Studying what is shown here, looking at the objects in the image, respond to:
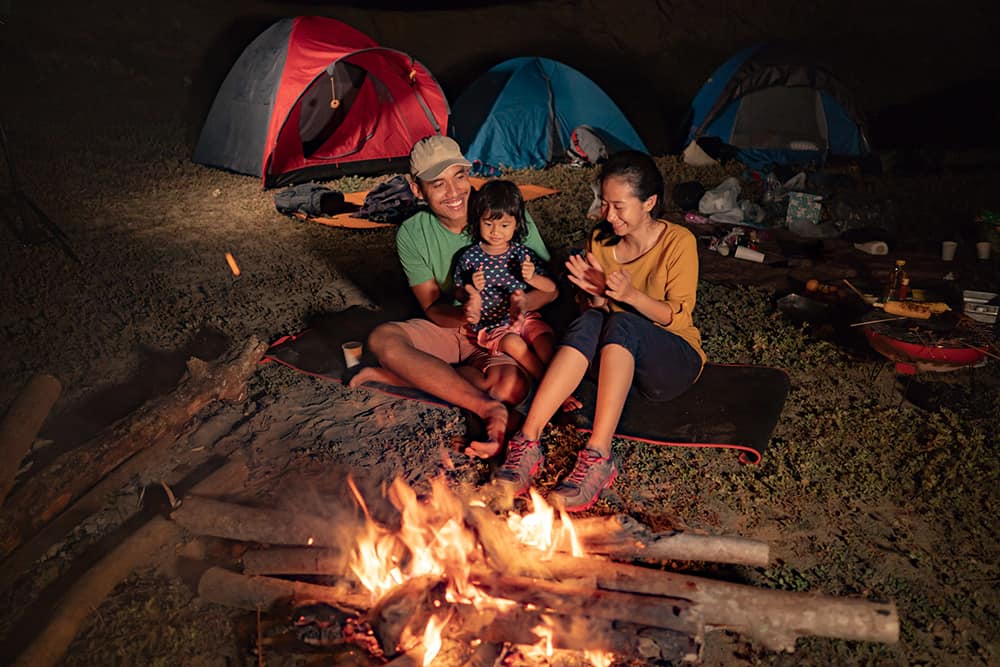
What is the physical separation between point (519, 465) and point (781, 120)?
9.10 m

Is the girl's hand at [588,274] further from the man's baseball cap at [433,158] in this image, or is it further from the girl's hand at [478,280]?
the man's baseball cap at [433,158]

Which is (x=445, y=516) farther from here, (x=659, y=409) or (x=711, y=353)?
(x=711, y=353)

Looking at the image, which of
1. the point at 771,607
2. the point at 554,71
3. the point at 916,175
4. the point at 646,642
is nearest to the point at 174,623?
the point at 646,642

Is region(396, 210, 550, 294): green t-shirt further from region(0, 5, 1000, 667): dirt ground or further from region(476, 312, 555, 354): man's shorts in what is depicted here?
region(0, 5, 1000, 667): dirt ground

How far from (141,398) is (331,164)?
6.11 meters

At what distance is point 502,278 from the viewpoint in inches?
161

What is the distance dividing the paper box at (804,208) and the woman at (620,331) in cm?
474

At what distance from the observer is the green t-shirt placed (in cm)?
419

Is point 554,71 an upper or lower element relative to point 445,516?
upper

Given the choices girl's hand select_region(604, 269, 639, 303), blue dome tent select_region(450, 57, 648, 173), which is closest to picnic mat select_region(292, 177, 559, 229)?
blue dome tent select_region(450, 57, 648, 173)

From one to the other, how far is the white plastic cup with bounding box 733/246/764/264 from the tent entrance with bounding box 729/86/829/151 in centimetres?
Answer: 430

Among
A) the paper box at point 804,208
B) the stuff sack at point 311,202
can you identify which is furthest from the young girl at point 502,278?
the paper box at point 804,208

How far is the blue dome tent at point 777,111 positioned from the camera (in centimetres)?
982

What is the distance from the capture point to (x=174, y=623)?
8.93 feet
